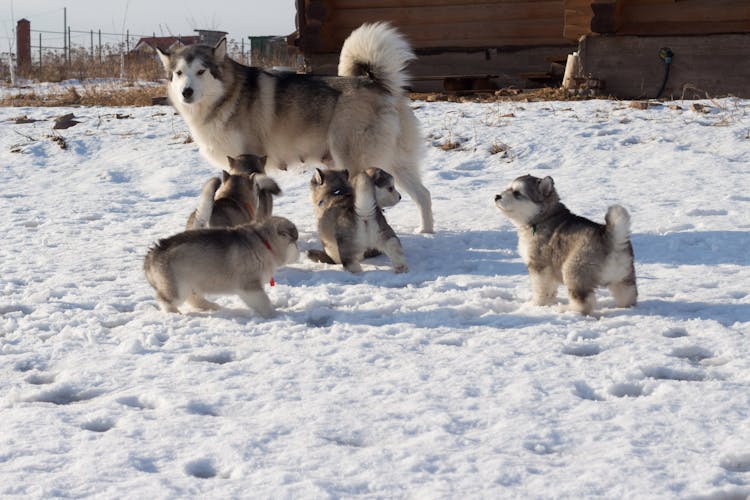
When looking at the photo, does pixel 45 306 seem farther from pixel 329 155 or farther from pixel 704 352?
pixel 704 352

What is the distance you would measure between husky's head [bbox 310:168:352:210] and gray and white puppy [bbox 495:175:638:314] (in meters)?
1.52

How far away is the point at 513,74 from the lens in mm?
15297

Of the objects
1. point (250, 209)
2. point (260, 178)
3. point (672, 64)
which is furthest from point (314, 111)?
point (672, 64)

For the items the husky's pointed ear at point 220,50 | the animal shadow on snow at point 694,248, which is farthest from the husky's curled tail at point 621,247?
the husky's pointed ear at point 220,50

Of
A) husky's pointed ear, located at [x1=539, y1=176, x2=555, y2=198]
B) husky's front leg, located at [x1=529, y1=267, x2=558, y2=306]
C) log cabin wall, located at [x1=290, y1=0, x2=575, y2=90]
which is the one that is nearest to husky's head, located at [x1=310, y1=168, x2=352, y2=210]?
husky's pointed ear, located at [x1=539, y1=176, x2=555, y2=198]

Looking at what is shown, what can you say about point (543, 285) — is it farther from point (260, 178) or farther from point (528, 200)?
point (260, 178)

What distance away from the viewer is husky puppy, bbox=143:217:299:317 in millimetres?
4793

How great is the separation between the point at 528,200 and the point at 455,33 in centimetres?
1113

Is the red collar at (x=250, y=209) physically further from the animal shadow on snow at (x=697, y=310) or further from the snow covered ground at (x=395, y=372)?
the animal shadow on snow at (x=697, y=310)

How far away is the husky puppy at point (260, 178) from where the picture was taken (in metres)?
6.44

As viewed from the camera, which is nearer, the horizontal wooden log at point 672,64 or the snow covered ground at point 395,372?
the snow covered ground at point 395,372

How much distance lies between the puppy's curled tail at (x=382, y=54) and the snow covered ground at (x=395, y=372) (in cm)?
125

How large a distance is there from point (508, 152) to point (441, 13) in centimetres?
639

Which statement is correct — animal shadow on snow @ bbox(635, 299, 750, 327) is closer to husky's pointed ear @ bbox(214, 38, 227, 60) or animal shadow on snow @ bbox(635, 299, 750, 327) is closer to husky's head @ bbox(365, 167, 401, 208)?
husky's head @ bbox(365, 167, 401, 208)
